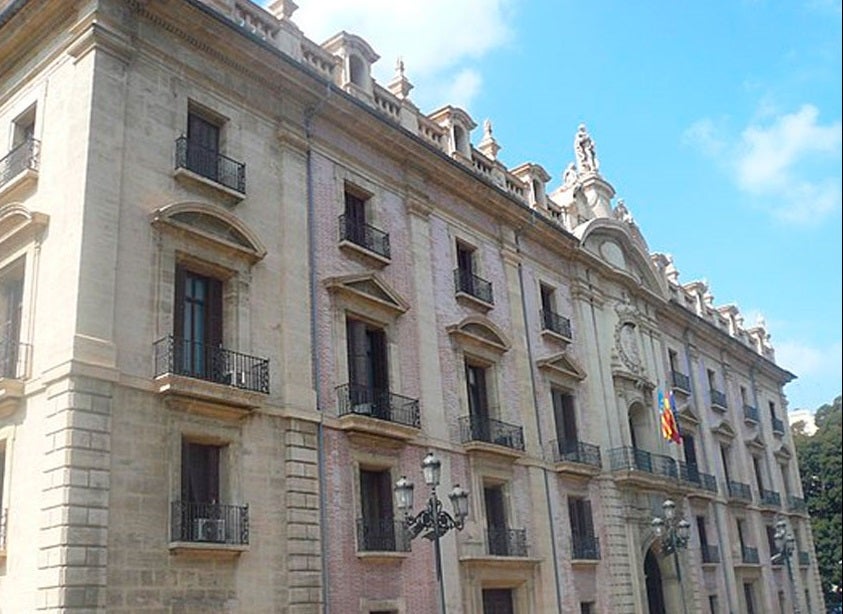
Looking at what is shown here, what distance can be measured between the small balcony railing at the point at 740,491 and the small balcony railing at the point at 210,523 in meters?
24.5

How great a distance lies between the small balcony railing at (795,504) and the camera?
40969 mm

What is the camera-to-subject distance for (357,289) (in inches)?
766

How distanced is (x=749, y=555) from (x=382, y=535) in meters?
21.7

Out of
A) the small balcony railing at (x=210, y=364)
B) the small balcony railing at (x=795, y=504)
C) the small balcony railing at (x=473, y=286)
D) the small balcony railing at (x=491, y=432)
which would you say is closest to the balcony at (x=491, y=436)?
the small balcony railing at (x=491, y=432)

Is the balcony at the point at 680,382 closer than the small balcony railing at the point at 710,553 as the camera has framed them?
No

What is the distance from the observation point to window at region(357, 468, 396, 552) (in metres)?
17.7

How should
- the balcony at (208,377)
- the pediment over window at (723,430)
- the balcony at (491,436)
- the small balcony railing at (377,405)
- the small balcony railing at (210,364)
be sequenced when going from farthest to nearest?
the pediment over window at (723,430) < the balcony at (491,436) < the small balcony railing at (377,405) < the small balcony railing at (210,364) < the balcony at (208,377)

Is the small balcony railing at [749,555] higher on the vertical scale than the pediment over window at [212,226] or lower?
lower

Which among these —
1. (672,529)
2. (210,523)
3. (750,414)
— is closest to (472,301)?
(672,529)

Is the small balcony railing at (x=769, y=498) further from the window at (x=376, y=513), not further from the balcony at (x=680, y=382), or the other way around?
the window at (x=376, y=513)

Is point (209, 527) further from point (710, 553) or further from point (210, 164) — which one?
point (710, 553)

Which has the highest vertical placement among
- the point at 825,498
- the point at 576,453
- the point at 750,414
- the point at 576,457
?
the point at 750,414

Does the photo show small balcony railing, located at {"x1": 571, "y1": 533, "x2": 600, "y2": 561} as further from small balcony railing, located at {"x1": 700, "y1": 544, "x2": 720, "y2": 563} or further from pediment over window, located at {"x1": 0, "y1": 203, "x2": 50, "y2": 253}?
pediment over window, located at {"x1": 0, "y1": 203, "x2": 50, "y2": 253}

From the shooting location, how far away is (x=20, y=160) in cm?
1636
